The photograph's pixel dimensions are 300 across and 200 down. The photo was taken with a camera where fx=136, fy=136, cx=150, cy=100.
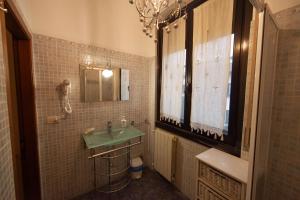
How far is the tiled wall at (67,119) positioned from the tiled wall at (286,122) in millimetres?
1807

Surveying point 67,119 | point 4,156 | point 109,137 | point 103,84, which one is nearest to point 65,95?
point 67,119

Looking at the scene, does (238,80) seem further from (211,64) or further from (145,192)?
(145,192)

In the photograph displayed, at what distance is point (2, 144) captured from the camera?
535mm

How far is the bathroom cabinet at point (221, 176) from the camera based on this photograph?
106 centimetres

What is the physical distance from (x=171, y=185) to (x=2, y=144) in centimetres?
211

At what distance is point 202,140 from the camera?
162 centimetres

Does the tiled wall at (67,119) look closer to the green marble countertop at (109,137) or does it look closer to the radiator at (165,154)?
the green marble countertop at (109,137)

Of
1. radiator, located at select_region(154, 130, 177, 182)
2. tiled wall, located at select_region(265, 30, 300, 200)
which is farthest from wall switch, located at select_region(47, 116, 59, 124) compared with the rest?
tiled wall, located at select_region(265, 30, 300, 200)

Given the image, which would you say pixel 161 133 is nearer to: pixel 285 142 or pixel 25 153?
pixel 285 142

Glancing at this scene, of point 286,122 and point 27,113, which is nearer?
point 286,122

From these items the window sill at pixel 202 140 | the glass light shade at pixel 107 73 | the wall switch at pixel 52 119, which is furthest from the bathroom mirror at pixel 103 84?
the window sill at pixel 202 140

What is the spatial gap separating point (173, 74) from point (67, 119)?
5.03 ft

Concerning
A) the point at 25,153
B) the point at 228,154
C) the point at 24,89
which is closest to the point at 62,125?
the point at 25,153

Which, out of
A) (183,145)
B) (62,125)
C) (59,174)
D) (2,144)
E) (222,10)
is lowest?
(59,174)
